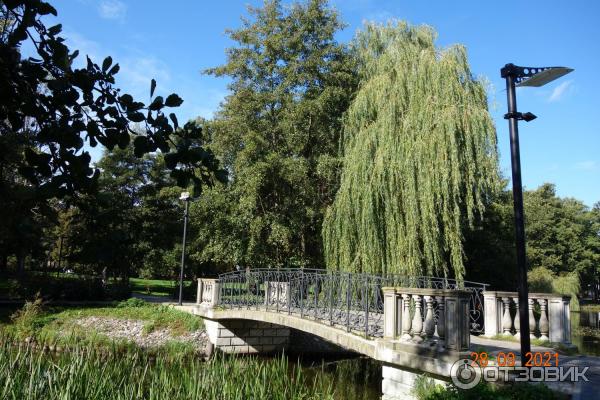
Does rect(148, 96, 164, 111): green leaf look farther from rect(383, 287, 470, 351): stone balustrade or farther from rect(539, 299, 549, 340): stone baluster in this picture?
rect(539, 299, 549, 340): stone baluster

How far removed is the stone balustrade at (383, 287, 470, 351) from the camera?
6.52 meters

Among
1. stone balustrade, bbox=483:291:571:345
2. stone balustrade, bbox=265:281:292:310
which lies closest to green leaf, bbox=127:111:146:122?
stone balustrade, bbox=483:291:571:345

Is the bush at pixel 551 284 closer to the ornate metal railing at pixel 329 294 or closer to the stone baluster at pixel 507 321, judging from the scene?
the ornate metal railing at pixel 329 294

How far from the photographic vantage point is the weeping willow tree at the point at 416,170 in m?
12.2

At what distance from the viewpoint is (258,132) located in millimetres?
17578

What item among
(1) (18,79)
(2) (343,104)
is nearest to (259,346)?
(2) (343,104)

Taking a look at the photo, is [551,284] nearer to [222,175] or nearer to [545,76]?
[545,76]

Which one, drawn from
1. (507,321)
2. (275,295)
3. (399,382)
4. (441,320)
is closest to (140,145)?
(441,320)

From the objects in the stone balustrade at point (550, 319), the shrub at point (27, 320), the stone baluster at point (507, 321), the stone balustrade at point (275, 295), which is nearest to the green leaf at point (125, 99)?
the stone balustrade at point (550, 319)

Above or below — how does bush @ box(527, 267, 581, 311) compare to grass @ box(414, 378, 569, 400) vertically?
above

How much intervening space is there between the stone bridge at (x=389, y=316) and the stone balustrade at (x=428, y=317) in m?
0.01

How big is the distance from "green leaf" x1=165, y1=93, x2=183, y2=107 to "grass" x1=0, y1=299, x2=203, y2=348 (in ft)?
41.8

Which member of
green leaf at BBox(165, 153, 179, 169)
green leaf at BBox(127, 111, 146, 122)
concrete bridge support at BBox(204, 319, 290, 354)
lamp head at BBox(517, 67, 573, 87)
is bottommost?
concrete bridge support at BBox(204, 319, 290, 354)

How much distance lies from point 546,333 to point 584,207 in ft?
151
